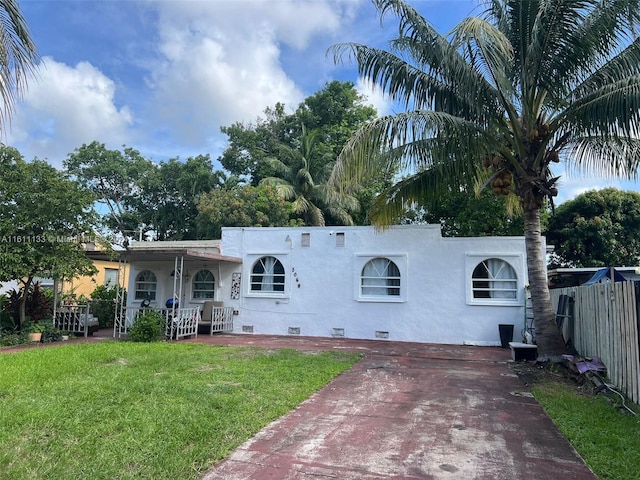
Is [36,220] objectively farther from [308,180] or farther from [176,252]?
[308,180]

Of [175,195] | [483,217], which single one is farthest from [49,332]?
[175,195]

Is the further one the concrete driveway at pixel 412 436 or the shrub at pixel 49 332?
the shrub at pixel 49 332

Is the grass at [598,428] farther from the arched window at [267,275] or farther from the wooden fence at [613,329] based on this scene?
the arched window at [267,275]

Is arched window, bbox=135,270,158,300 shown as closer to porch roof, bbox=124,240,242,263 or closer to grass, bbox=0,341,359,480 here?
porch roof, bbox=124,240,242,263

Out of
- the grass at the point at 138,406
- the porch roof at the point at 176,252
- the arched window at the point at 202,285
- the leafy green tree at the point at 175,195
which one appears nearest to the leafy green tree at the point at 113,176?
the leafy green tree at the point at 175,195

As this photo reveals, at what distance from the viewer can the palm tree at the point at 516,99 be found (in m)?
7.76

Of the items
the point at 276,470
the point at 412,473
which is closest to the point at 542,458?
the point at 412,473

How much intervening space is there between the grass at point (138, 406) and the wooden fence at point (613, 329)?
435 centimetres

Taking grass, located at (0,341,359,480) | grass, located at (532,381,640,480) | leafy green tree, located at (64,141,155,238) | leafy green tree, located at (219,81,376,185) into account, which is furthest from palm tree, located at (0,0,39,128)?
leafy green tree, located at (64,141,155,238)

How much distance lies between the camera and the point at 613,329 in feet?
21.8

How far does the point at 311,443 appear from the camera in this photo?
461 cm

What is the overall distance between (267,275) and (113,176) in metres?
20.9

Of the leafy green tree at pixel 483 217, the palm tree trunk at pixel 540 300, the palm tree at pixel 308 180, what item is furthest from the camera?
the palm tree at pixel 308 180

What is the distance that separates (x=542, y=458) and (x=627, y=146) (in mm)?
7400
